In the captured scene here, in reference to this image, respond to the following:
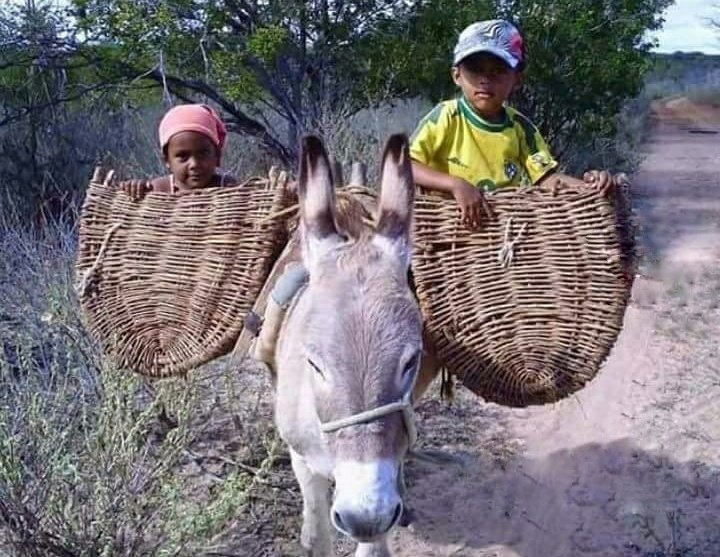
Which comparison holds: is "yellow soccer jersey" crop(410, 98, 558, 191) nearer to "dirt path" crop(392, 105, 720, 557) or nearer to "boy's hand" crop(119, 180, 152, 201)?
"boy's hand" crop(119, 180, 152, 201)

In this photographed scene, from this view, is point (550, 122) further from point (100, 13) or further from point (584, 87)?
point (100, 13)

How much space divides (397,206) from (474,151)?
140 centimetres

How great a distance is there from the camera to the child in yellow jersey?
13.9 ft

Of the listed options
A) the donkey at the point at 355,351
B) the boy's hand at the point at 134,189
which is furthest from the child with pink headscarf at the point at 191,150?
the donkey at the point at 355,351

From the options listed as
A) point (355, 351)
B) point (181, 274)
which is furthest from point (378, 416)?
point (181, 274)

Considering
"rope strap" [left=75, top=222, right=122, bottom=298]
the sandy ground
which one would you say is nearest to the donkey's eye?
"rope strap" [left=75, top=222, right=122, bottom=298]

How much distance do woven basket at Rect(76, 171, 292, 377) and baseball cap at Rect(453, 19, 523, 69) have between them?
1197 millimetres

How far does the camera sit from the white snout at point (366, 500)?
2.46 m

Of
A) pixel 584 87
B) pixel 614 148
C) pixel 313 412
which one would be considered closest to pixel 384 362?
pixel 313 412

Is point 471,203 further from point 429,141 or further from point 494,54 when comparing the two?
point 494,54

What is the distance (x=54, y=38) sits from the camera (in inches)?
393

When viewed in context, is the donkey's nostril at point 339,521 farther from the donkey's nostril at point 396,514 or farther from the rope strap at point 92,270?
the rope strap at point 92,270

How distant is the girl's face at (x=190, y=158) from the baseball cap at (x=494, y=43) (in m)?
1.30

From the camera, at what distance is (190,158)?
459 centimetres
